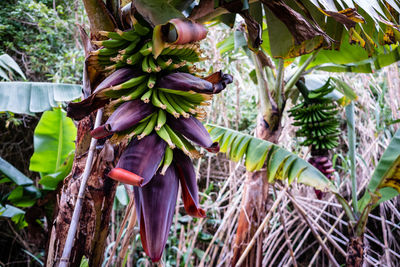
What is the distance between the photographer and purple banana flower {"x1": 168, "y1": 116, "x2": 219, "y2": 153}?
326mm

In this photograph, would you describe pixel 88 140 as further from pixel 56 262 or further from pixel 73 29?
pixel 73 29

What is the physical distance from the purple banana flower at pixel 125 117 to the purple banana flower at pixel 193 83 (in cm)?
4

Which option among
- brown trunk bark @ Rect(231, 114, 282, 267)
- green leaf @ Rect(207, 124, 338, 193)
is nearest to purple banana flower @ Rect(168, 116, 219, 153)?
green leaf @ Rect(207, 124, 338, 193)

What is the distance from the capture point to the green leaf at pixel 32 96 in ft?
2.92

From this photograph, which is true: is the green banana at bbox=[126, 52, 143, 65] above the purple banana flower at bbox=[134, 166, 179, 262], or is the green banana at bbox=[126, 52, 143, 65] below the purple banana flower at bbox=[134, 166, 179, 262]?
above

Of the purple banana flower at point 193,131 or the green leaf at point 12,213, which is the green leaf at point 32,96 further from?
the purple banana flower at point 193,131

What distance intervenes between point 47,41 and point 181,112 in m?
2.42

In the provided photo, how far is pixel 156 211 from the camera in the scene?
0.29m

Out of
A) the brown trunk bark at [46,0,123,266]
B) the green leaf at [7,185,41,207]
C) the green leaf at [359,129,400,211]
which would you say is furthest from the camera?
the green leaf at [7,185,41,207]

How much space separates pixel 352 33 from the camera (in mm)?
473

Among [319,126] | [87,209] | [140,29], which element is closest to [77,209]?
[87,209]

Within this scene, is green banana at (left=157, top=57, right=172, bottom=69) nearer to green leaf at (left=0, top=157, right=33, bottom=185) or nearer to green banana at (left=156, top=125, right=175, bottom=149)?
green banana at (left=156, top=125, right=175, bottom=149)

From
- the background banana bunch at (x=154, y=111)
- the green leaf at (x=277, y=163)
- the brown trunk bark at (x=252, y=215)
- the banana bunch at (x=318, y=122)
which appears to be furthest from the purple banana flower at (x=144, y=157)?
the banana bunch at (x=318, y=122)

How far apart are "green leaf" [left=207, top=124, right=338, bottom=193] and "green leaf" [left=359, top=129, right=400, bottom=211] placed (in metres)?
0.24
